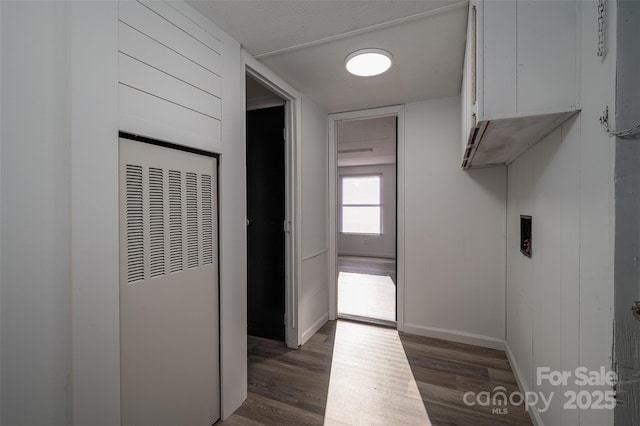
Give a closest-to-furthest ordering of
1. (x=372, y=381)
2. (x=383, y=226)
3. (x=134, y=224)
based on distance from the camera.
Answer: (x=134, y=224)
(x=372, y=381)
(x=383, y=226)

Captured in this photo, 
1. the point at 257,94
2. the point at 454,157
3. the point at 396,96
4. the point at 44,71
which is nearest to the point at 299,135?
the point at 257,94

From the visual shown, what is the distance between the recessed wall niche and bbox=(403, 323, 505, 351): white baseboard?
3.71 feet

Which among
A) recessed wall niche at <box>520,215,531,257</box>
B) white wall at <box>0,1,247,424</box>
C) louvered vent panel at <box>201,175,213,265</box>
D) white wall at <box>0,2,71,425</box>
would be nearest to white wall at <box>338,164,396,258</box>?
recessed wall niche at <box>520,215,531,257</box>

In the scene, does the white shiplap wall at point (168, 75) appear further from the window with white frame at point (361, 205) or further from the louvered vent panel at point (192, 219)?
the window with white frame at point (361, 205)

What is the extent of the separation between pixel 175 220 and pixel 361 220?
6761 mm

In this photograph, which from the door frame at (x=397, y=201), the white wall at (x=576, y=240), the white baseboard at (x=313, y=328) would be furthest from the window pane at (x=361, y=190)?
the white wall at (x=576, y=240)

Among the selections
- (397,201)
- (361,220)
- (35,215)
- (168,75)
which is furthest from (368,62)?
(361,220)

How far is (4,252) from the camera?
0.94 meters

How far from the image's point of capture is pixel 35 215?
1008 millimetres

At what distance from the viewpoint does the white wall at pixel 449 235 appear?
2.75 meters

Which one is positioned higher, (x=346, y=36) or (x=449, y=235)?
(x=346, y=36)

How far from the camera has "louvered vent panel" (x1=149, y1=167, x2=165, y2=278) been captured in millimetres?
1383

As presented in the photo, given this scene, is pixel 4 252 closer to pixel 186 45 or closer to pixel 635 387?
pixel 186 45

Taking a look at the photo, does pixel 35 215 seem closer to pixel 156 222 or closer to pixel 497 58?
pixel 156 222
